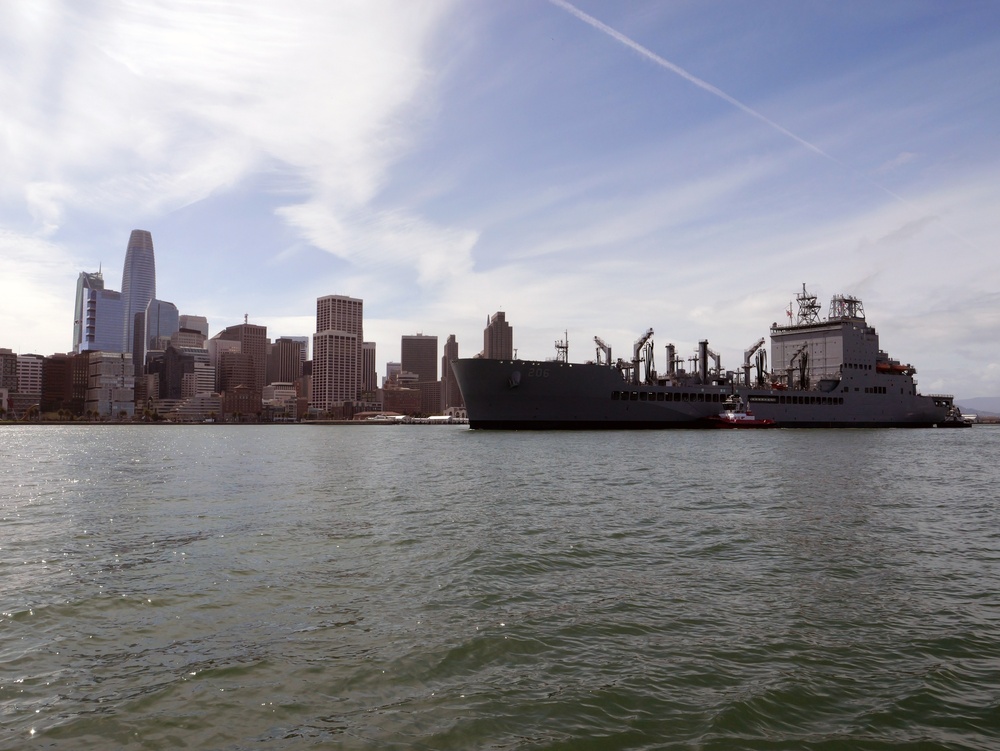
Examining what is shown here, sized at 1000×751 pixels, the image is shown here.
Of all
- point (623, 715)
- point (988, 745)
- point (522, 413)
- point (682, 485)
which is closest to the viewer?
point (988, 745)

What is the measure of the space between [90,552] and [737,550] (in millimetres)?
14262

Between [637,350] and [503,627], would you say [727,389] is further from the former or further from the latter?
[503,627]

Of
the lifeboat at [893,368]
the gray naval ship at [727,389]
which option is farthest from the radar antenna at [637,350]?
the lifeboat at [893,368]

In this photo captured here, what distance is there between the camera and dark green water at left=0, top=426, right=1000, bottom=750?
5.88 meters

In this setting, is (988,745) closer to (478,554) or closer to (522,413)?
(478,554)

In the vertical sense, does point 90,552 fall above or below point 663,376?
below

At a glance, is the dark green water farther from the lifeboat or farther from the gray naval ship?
the lifeboat

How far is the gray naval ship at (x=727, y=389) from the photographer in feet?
224

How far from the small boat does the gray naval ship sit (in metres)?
0.30

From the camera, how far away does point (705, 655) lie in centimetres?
745

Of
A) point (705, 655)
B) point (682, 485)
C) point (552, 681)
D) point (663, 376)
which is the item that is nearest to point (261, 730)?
point (552, 681)

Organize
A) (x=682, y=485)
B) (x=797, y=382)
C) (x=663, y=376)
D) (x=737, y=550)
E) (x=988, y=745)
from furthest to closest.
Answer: (x=797, y=382)
(x=663, y=376)
(x=682, y=485)
(x=737, y=550)
(x=988, y=745)

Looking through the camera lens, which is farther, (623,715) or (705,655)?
(705,655)

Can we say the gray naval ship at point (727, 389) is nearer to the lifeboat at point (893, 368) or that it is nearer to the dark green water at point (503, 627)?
the lifeboat at point (893, 368)
